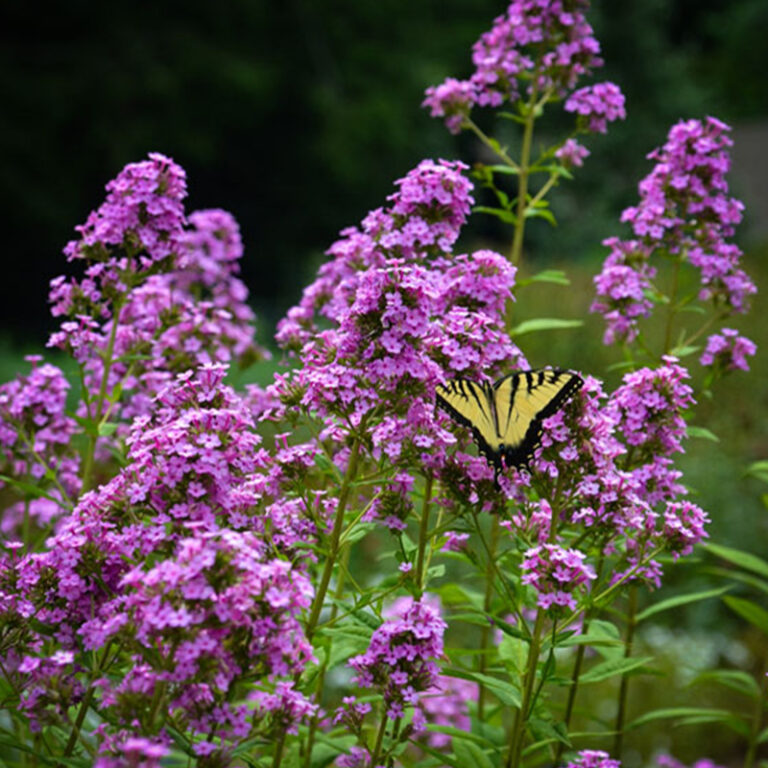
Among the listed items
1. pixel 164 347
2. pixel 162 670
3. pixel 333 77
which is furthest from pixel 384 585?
pixel 333 77

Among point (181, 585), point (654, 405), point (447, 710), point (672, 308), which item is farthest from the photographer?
point (447, 710)

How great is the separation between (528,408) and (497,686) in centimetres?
77

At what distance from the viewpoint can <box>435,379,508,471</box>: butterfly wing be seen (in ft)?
9.10

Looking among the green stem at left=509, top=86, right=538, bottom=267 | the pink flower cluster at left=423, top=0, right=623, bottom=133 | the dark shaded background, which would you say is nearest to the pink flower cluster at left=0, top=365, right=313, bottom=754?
the green stem at left=509, top=86, right=538, bottom=267

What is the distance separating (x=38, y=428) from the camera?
3.72 m

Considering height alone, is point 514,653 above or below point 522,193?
below

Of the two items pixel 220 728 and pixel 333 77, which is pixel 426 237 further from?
pixel 333 77

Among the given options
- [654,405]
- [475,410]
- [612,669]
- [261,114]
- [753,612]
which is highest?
[261,114]

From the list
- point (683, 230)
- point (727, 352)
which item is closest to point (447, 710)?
point (727, 352)

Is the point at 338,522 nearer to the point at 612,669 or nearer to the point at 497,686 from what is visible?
the point at 497,686

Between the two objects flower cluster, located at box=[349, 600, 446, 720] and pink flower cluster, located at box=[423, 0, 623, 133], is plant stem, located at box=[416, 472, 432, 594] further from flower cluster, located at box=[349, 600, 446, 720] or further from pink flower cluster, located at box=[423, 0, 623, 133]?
pink flower cluster, located at box=[423, 0, 623, 133]

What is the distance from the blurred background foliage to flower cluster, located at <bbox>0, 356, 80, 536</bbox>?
836 cm

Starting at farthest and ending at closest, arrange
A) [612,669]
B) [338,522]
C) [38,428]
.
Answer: [38,428]
[612,669]
[338,522]

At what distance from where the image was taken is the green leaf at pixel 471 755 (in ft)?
10.1
